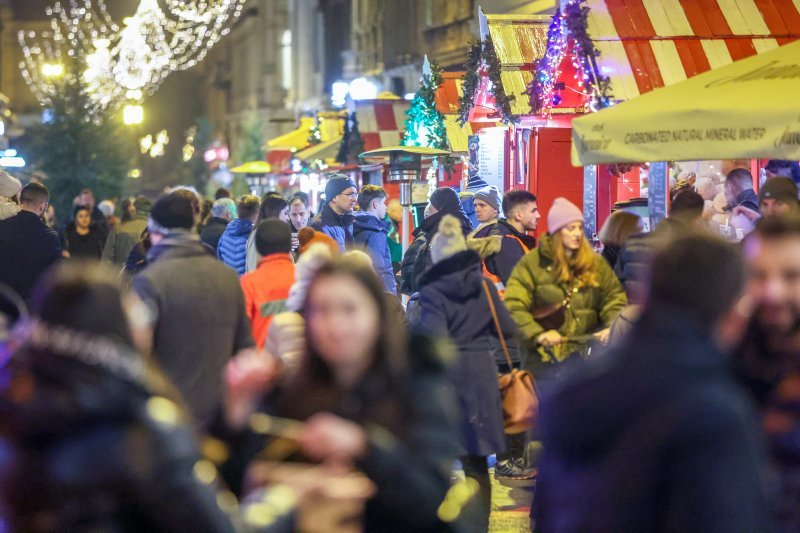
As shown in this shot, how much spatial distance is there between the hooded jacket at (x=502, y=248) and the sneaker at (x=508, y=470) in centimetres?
138

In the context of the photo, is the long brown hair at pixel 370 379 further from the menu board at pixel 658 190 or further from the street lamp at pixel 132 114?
the street lamp at pixel 132 114

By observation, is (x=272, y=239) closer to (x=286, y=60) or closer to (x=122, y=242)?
(x=122, y=242)

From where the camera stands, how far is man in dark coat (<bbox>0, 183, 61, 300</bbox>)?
1077cm

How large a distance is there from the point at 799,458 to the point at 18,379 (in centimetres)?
227

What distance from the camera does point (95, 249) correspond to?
57.1ft

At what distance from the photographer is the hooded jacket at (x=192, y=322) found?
6402 mm

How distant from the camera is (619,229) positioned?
9141 mm

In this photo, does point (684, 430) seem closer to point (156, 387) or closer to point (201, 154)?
point (156, 387)

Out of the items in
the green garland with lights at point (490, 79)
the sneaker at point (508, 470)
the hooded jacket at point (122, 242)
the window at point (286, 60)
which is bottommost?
the sneaker at point (508, 470)

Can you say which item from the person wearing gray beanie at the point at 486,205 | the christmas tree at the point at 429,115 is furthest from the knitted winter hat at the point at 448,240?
the christmas tree at the point at 429,115

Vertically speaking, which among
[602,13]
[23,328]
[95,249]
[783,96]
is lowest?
[95,249]

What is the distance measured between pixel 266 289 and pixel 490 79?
763 centimetres

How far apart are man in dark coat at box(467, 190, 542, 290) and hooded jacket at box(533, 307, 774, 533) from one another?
6.36 meters

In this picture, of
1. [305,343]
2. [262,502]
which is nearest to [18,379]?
[262,502]
